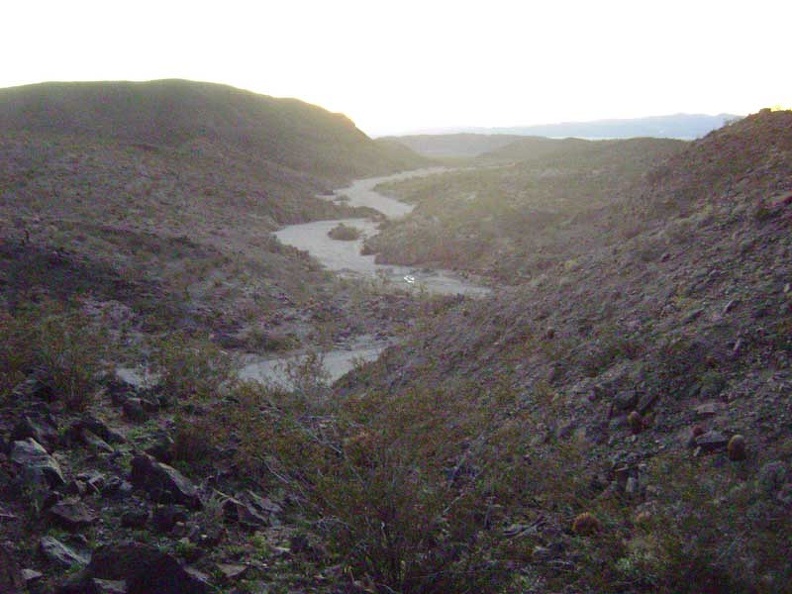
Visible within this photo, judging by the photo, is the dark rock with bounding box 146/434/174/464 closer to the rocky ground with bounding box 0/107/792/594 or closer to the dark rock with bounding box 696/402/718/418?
the rocky ground with bounding box 0/107/792/594

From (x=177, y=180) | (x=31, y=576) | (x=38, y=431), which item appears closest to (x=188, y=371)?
(x=38, y=431)

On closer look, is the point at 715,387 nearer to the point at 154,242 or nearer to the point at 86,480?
the point at 86,480

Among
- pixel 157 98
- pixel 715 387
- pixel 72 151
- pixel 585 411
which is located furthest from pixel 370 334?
pixel 157 98

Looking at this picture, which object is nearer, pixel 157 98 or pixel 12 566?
pixel 12 566

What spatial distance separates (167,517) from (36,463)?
1.06 metres

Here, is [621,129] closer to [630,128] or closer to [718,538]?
[630,128]

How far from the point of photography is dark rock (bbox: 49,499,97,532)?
423cm

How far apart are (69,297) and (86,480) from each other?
34.7 ft

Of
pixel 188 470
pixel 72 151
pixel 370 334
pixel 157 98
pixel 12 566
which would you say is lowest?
pixel 370 334

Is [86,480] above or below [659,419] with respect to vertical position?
below

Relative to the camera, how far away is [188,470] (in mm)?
5453

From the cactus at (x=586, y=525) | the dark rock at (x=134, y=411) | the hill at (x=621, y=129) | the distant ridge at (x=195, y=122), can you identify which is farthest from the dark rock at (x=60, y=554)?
the hill at (x=621, y=129)

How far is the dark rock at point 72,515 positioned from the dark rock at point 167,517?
1.30 ft

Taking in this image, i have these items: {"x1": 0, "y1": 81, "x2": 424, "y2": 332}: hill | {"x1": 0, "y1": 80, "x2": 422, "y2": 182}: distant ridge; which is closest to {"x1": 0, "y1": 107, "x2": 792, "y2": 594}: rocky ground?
{"x1": 0, "y1": 81, "x2": 424, "y2": 332}: hill
